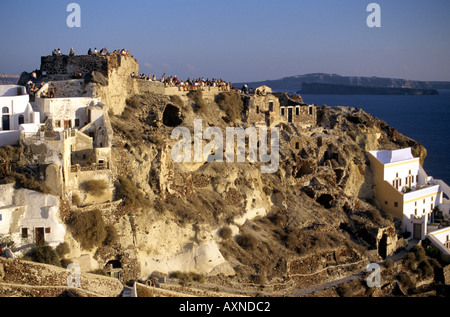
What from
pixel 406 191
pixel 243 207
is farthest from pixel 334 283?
pixel 406 191

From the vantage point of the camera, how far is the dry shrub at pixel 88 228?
33.2 m

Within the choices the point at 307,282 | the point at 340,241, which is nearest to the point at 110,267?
the point at 307,282

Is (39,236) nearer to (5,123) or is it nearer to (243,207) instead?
(5,123)

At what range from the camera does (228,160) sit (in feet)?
143

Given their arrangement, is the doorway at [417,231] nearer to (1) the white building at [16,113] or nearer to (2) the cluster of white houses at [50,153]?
(2) the cluster of white houses at [50,153]

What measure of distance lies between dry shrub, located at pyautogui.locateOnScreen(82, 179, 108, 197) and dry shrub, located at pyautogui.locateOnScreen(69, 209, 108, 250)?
3.87 ft

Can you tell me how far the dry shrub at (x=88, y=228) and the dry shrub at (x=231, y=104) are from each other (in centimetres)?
1623

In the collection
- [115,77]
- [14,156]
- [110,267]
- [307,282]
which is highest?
[115,77]

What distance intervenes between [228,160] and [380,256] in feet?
39.9

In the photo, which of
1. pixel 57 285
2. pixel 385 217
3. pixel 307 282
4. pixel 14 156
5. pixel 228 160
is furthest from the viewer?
pixel 385 217

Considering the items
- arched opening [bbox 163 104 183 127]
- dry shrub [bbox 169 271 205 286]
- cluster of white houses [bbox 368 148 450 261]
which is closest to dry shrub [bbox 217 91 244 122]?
arched opening [bbox 163 104 183 127]

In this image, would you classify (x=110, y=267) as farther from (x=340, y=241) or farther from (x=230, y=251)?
(x=340, y=241)

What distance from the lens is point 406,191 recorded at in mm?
53562

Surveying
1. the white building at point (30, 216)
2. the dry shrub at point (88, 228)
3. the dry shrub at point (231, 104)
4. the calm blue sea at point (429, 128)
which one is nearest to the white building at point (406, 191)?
the dry shrub at point (231, 104)
